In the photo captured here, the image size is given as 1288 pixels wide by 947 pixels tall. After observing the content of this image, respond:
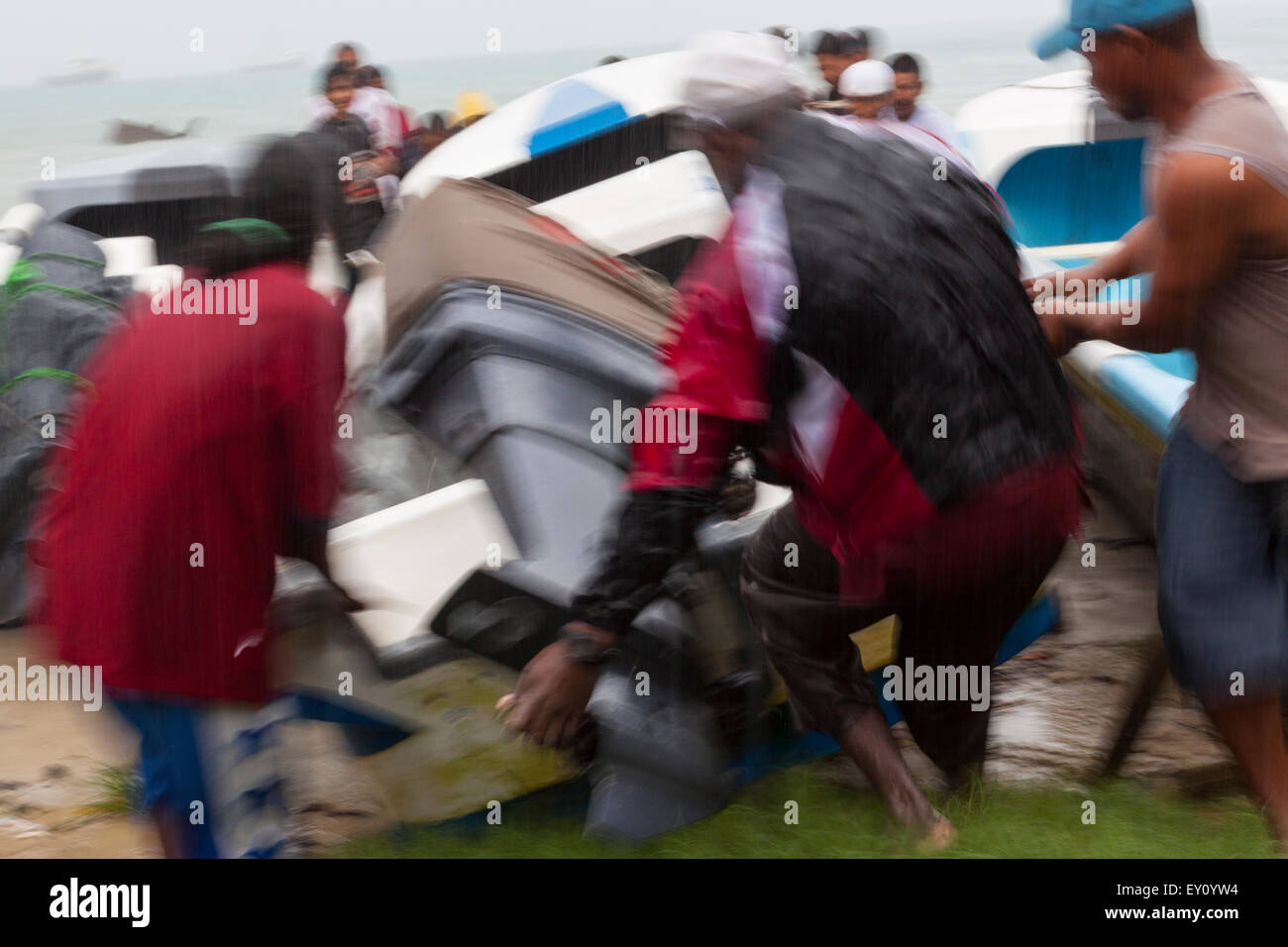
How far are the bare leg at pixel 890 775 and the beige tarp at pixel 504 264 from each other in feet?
4.20

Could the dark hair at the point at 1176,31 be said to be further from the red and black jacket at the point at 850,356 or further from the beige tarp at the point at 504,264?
the beige tarp at the point at 504,264

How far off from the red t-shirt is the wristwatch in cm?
49

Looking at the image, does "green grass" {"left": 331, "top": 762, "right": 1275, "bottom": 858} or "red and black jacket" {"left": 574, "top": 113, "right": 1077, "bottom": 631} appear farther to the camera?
"green grass" {"left": 331, "top": 762, "right": 1275, "bottom": 858}

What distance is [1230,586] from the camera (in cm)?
243

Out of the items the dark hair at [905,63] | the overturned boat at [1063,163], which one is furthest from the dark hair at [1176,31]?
the dark hair at [905,63]

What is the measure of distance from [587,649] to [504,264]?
5.39ft

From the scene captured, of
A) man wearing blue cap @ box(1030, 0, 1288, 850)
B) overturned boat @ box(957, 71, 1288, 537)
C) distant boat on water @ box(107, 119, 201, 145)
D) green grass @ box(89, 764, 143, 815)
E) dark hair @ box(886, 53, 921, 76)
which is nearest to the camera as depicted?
man wearing blue cap @ box(1030, 0, 1288, 850)

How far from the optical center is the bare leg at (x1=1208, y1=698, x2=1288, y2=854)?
2477 millimetres

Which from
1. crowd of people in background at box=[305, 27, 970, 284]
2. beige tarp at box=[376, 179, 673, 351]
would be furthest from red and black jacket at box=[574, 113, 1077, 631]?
crowd of people in background at box=[305, 27, 970, 284]

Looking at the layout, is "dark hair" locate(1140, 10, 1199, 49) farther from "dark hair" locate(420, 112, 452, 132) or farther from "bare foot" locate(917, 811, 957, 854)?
"dark hair" locate(420, 112, 452, 132)

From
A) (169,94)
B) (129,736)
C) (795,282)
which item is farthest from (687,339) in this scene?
(169,94)

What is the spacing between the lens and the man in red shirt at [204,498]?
233 centimetres
